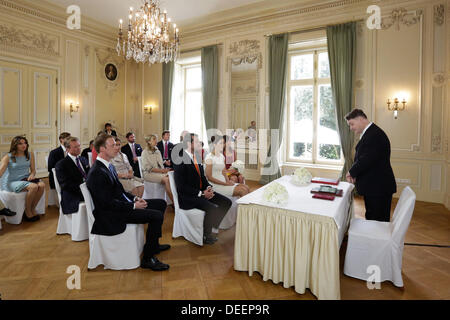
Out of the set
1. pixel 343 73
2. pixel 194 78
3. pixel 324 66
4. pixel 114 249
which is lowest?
pixel 114 249

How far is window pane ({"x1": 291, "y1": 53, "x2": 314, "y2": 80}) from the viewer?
695cm

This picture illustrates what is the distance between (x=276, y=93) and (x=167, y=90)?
3549 mm

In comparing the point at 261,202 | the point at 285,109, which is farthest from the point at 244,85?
the point at 261,202

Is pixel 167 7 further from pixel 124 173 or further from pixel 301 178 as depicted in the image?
pixel 301 178

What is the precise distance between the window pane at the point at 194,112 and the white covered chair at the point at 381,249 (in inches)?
264

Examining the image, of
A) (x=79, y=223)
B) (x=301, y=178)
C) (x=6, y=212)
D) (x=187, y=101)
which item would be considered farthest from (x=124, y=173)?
(x=187, y=101)

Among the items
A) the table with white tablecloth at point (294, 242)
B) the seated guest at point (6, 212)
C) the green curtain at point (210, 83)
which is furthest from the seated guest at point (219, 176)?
the green curtain at point (210, 83)

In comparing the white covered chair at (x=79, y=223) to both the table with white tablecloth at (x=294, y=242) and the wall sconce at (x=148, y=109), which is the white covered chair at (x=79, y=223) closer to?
the table with white tablecloth at (x=294, y=242)

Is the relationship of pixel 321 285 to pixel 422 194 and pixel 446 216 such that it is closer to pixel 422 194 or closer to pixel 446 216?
pixel 446 216

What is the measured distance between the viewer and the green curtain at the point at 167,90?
8686 millimetres

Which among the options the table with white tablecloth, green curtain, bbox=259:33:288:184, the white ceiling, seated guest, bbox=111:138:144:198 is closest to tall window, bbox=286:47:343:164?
green curtain, bbox=259:33:288:184

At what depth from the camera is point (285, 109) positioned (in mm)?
7141

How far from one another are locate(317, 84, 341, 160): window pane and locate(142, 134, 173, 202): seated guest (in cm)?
393

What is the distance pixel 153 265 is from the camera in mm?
2803
